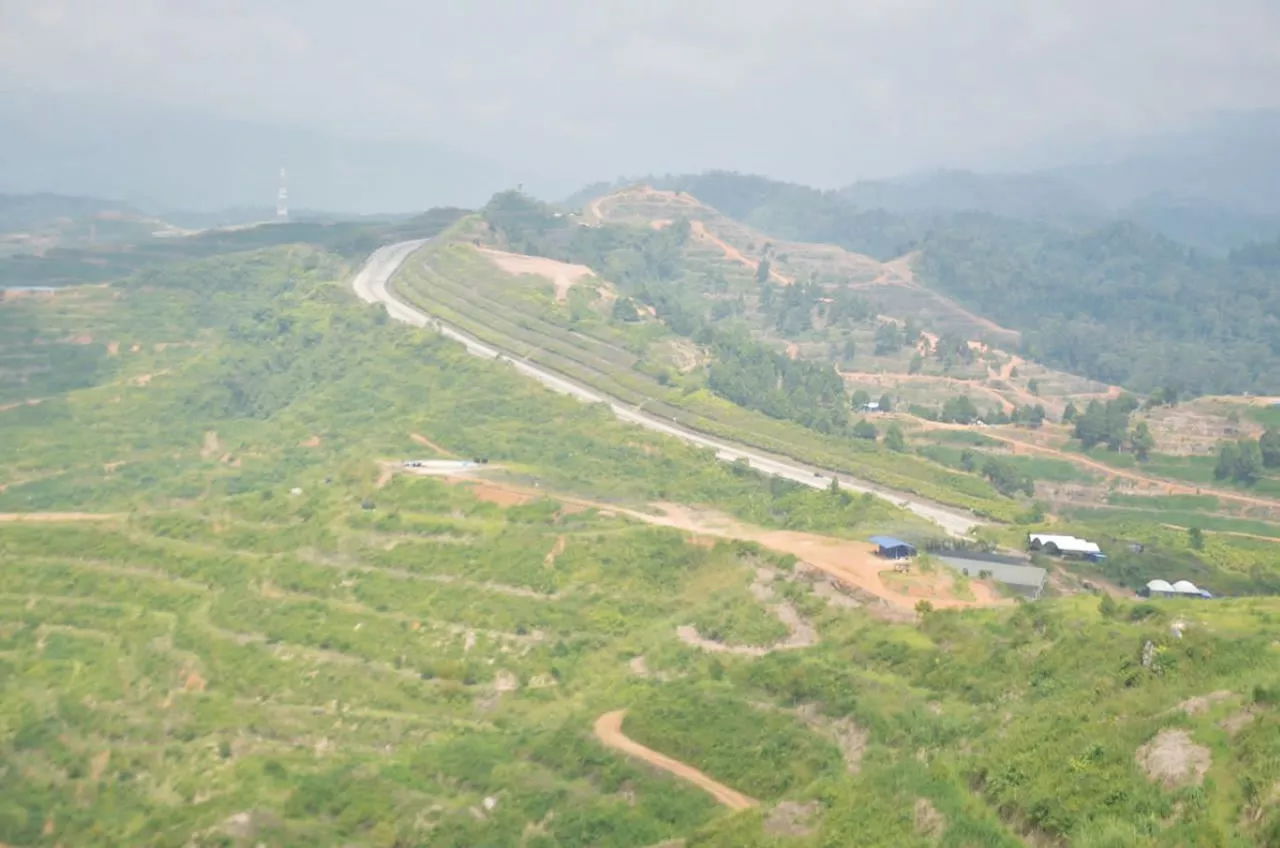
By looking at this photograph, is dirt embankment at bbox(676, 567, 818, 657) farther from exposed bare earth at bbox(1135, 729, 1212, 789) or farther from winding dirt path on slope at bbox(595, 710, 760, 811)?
exposed bare earth at bbox(1135, 729, 1212, 789)

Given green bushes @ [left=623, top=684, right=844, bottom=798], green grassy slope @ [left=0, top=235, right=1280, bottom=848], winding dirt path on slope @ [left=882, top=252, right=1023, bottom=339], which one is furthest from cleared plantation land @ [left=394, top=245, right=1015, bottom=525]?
winding dirt path on slope @ [left=882, top=252, right=1023, bottom=339]

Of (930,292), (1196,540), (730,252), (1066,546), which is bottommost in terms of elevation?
(1196,540)

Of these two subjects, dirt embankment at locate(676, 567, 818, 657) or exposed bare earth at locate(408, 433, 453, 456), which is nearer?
dirt embankment at locate(676, 567, 818, 657)

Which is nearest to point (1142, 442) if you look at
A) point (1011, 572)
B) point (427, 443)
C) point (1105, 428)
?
point (1105, 428)

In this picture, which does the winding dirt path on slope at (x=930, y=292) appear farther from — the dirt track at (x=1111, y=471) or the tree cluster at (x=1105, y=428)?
the tree cluster at (x=1105, y=428)

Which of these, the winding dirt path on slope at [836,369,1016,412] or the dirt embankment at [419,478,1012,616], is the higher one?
the dirt embankment at [419,478,1012,616]

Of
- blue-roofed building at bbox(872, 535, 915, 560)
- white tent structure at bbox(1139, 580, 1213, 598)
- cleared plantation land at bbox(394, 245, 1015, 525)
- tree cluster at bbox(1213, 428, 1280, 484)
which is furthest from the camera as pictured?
tree cluster at bbox(1213, 428, 1280, 484)

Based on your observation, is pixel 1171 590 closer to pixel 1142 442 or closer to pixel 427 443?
pixel 427 443
